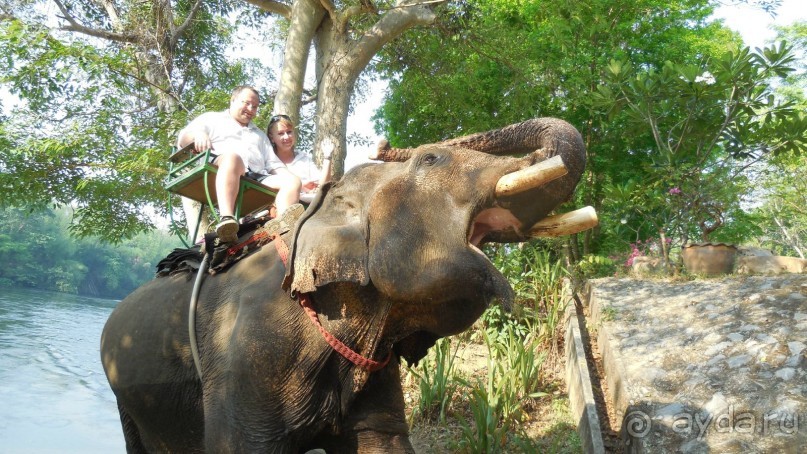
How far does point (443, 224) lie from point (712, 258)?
696cm

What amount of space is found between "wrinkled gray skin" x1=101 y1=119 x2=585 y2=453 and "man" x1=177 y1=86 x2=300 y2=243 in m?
0.53

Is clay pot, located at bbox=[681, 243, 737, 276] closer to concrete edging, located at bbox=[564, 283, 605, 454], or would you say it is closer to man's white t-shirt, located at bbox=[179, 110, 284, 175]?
concrete edging, located at bbox=[564, 283, 605, 454]

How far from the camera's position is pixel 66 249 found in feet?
188

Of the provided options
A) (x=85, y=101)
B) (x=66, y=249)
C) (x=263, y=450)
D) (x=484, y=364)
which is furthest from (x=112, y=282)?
(x=263, y=450)

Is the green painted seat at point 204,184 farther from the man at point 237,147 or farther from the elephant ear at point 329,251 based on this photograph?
the elephant ear at point 329,251

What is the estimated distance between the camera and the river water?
7.71 metres

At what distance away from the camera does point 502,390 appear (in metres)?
5.73

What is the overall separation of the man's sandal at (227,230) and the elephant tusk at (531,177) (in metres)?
1.25

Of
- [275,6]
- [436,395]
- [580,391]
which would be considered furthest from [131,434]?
[275,6]

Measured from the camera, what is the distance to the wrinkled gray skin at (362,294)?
2.22 metres

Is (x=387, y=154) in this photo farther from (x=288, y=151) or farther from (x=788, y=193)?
(x=788, y=193)

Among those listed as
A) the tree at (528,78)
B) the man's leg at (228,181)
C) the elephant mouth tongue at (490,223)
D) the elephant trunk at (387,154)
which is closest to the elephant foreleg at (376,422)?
the elephant mouth tongue at (490,223)

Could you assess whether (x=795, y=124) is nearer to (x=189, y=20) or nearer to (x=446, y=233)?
(x=446, y=233)

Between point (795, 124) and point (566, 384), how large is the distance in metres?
4.52
